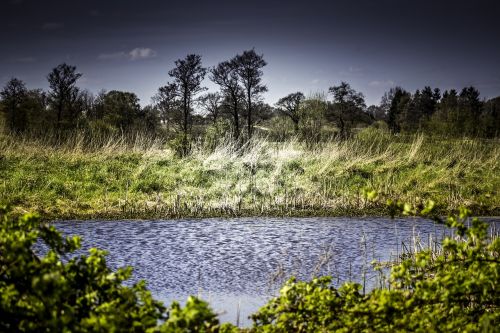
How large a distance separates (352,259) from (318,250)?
3.23 ft

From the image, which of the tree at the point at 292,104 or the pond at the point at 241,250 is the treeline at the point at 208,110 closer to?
the tree at the point at 292,104

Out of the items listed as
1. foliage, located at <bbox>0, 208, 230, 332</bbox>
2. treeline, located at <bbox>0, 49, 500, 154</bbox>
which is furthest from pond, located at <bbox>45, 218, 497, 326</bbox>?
treeline, located at <bbox>0, 49, 500, 154</bbox>

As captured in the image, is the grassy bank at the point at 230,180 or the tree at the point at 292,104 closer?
the grassy bank at the point at 230,180

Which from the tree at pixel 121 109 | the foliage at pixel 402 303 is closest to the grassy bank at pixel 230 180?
the foliage at pixel 402 303

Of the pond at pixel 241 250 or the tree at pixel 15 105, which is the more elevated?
the tree at pixel 15 105

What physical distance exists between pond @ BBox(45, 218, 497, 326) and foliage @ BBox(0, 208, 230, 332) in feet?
9.43

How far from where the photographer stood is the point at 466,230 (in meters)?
3.86

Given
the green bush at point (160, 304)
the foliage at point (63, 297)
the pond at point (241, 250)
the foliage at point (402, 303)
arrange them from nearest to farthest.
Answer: the foliage at point (63, 297)
the green bush at point (160, 304)
the foliage at point (402, 303)
the pond at point (241, 250)

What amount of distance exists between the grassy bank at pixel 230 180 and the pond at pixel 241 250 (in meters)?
1.24

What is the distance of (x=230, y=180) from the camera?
18.2 metres

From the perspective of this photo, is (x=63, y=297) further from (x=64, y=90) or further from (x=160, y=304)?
(x=64, y=90)

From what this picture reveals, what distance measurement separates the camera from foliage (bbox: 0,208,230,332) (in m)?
2.74

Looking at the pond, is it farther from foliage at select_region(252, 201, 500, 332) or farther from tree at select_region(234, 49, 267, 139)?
tree at select_region(234, 49, 267, 139)

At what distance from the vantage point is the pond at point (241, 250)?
784 centimetres
